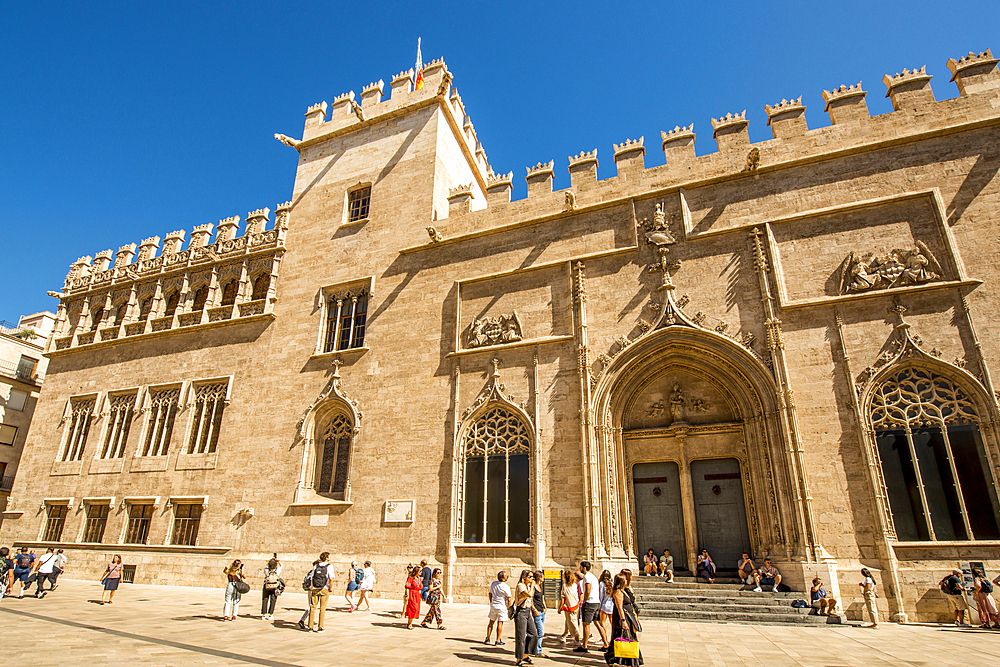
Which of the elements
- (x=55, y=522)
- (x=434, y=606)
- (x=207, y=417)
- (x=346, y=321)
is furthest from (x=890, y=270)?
(x=55, y=522)

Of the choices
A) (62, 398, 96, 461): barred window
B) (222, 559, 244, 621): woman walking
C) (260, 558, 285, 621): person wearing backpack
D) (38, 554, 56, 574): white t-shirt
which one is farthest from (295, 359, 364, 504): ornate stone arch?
(62, 398, 96, 461): barred window

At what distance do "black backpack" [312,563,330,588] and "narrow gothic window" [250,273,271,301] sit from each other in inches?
537

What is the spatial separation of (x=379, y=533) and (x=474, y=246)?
9131 millimetres

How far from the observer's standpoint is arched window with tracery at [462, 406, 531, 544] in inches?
573

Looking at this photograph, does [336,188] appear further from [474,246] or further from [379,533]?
[379,533]

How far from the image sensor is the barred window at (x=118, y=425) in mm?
21266

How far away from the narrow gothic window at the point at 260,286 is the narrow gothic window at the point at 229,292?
1.00 m

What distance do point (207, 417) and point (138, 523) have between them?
432 centimetres

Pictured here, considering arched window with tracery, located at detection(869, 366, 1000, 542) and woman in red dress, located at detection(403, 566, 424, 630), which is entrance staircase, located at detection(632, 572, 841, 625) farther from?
woman in red dress, located at detection(403, 566, 424, 630)

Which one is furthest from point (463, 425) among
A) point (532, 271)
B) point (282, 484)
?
point (282, 484)

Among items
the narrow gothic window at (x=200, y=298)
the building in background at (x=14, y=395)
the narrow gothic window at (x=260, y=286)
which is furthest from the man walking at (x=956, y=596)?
the building in background at (x=14, y=395)

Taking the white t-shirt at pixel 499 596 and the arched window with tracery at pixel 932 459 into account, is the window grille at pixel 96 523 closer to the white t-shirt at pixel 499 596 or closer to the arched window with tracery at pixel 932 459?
the white t-shirt at pixel 499 596

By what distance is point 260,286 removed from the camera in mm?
21594

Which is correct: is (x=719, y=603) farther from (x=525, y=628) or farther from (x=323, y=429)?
(x=323, y=429)
